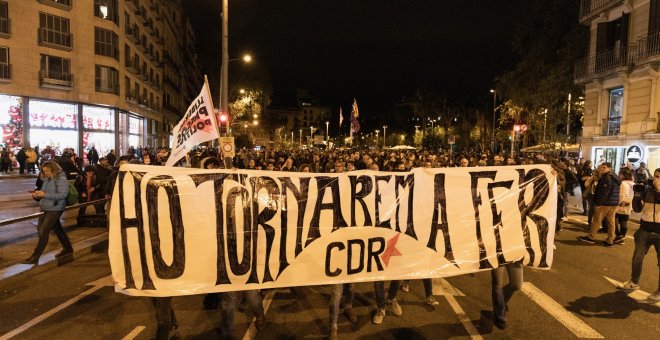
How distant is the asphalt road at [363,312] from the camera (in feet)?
16.1

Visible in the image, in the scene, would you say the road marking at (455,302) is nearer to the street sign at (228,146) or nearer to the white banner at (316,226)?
the white banner at (316,226)

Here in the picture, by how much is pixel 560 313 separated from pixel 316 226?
334 centimetres

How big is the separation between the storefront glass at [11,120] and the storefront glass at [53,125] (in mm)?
787

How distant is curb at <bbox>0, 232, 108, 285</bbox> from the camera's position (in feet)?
21.4

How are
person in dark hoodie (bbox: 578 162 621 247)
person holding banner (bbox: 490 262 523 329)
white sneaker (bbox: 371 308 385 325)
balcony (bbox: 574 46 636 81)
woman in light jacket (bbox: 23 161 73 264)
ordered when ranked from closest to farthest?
1. person holding banner (bbox: 490 262 523 329)
2. white sneaker (bbox: 371 308 385 325)
3. woman in light jacket (bbox: 23 161 73 264)
4. person in dark hoodie (bbox: 578 162 621 247)
5. balcony (bbox: 574 46 636 81)

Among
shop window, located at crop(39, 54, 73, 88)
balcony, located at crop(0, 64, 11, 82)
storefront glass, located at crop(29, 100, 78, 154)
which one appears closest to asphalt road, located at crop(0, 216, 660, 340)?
balcony, located at crop(0, 64, 11, 82)

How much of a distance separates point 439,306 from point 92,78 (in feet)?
116

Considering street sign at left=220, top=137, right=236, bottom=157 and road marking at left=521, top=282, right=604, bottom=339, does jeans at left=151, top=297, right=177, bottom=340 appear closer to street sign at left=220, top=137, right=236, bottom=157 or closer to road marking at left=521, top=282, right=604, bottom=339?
road marking at left=521, top=282, right=604, bottom=339

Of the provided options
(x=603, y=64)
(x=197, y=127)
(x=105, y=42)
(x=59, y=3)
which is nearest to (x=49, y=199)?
(x=197, y=127)

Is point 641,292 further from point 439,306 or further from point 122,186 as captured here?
point 122,186

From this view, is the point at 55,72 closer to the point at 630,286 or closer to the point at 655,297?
the point at 630,286

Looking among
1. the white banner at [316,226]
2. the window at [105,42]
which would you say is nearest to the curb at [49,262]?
the white banner at [316,226]

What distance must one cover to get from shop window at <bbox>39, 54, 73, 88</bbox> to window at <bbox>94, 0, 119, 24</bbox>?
4574 millimetres

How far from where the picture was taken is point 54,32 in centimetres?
3131
